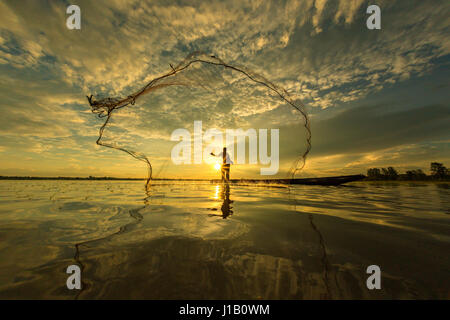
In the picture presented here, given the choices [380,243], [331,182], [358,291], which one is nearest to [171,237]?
[358,291]

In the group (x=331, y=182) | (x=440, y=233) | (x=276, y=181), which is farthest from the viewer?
(x=276, y=181)

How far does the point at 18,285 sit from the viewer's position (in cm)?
192

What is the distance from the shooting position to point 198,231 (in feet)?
13.0

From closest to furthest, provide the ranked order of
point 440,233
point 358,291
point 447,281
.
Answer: point 358,291 < point 447,281 < point 440,233

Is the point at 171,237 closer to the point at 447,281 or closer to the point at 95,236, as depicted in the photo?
the point at 95,236

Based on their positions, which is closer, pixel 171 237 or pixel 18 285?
pixel 18 285

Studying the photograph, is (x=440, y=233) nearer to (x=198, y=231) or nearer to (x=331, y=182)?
(x=198, y=231)

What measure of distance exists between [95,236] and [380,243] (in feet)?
19.0
